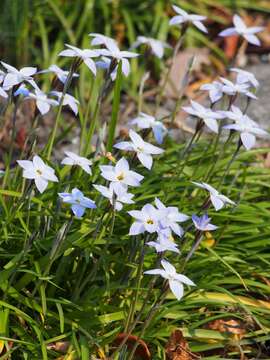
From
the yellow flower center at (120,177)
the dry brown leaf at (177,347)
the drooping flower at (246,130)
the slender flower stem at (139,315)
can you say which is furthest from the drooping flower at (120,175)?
the dry brown leaf at (177,347)

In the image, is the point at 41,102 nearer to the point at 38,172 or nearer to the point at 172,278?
the point at 38,172

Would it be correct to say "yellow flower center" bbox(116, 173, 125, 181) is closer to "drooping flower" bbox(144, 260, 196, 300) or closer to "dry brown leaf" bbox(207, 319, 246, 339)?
"drooping flower" bbox(144, 260, 196, 300)

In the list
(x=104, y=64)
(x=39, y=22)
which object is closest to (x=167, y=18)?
(x=39, y=22)

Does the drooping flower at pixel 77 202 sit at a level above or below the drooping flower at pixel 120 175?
below

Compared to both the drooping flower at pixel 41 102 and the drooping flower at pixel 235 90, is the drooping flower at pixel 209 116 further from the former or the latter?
the drooping flower at pixel 41 102

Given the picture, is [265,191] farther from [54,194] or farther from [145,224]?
[145,224]

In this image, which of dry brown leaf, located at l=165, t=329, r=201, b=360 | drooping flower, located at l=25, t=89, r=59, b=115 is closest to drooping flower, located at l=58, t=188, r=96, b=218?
drooping flower, located at l=25, t=89, r=59, b=115

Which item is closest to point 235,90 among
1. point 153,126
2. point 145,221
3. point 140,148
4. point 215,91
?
point 215,91
